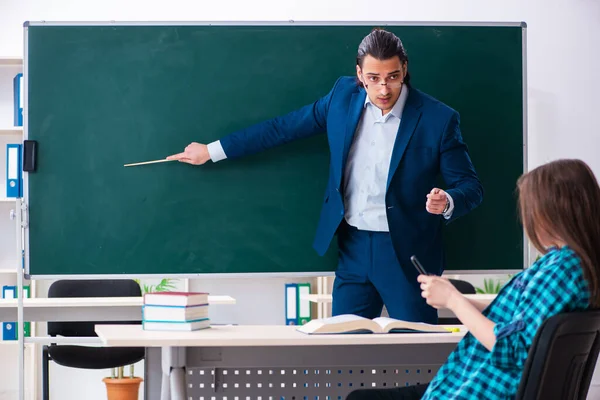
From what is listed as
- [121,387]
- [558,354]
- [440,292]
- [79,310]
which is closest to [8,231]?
[121,387]

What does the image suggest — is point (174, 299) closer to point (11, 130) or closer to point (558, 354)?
point (558, 354)

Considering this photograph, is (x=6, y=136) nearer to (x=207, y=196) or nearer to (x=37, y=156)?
(x=37, y=156)

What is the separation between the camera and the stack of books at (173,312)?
2.17 metres

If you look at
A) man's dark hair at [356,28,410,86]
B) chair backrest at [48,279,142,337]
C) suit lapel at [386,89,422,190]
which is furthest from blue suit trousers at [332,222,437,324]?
chair backrest at [48,279,142,337]

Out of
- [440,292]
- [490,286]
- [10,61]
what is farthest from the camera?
[490,286]

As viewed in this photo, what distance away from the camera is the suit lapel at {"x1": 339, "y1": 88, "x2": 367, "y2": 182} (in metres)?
3.03

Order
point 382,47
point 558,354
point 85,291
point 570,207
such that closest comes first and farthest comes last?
point 558,354 → point 570,207 → point 382,47 → point 85,291

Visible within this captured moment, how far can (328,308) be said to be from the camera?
525 cm

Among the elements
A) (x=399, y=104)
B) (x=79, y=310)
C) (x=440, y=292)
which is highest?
(x=399, y=104)

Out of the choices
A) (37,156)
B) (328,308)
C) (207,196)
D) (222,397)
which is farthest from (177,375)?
(328,308)

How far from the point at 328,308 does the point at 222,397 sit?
2823mm

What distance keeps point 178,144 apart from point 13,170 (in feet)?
5.98

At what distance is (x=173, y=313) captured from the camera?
219 cm

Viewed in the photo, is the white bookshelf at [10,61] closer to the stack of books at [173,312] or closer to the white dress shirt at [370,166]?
the white dress shirt at [370,166]
